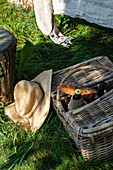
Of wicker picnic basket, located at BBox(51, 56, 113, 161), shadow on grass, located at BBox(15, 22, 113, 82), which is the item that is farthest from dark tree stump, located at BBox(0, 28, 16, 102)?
wicker picnic basket, located at BBox(51, 56, 113, 161)

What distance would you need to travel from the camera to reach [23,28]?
4156 millimetres

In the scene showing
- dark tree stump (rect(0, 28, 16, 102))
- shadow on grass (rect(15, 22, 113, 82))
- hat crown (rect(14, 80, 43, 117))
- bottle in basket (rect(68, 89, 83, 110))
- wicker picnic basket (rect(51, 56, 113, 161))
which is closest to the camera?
wicker picnic basket (rect(51, 56, 113, 161))

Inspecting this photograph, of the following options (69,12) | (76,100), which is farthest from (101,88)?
(69,12)

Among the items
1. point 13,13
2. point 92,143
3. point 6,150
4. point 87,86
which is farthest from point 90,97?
point 13,13

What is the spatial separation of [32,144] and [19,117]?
426mm

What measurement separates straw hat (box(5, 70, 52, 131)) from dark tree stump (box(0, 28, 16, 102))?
6.6 inches

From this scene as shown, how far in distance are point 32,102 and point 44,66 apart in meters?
0.92

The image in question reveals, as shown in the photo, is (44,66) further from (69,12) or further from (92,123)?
(92,123)

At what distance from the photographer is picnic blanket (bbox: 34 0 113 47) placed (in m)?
3.12

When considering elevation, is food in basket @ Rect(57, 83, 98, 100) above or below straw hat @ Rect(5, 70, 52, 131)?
above

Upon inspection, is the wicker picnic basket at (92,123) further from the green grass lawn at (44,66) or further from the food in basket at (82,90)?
the green grass lawn at (44,66)

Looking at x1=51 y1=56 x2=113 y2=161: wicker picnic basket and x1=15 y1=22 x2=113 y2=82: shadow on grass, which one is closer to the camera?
x1=51 y1=56 x2=113 y2=161: wicker picnic basket

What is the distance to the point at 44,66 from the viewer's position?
3398 mm

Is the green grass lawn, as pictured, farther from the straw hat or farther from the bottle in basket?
the bottle in basket
